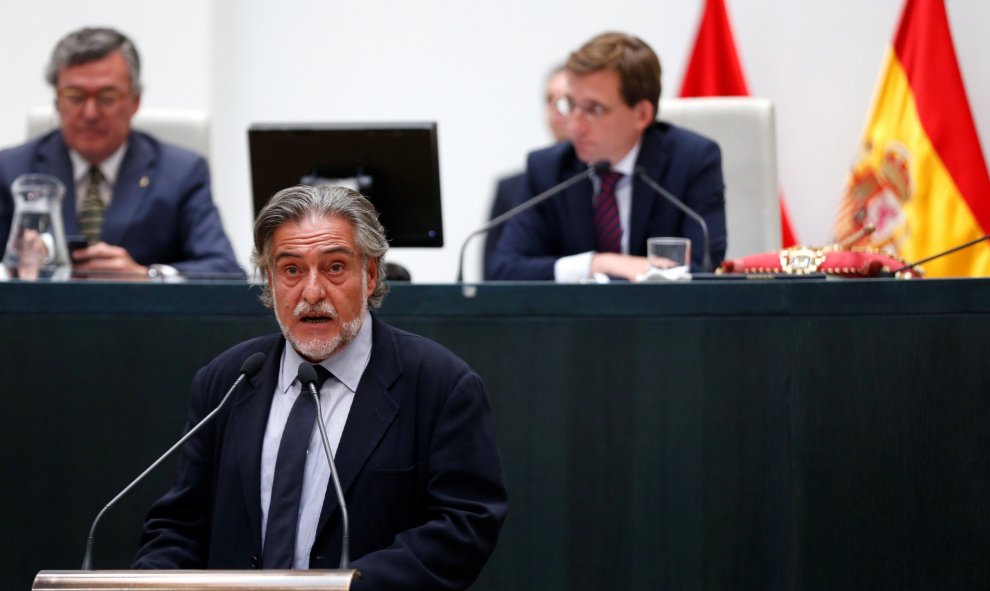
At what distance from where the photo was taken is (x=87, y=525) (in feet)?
10.1

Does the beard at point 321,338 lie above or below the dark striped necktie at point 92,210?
below

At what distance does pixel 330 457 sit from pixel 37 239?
68.2 inches

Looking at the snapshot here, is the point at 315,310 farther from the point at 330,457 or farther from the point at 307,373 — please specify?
the point at 330,457

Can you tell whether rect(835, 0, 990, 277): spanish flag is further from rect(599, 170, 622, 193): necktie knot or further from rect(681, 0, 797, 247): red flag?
rect(599, 170, 622, 193): necktie knot

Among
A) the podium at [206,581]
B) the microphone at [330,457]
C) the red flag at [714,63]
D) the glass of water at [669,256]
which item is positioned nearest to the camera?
the podium at [206,581]

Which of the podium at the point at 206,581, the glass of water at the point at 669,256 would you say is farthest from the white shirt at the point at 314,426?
the glass of water at the point at 669,256

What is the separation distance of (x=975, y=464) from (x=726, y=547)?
1.77 feet

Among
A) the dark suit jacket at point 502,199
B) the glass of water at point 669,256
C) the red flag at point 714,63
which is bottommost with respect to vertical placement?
the glass of water at point 669,256

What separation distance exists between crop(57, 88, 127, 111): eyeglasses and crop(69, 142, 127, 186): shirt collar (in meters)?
0.14

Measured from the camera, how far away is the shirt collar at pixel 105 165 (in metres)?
4.18

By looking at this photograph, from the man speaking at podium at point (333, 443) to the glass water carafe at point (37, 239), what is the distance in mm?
1293

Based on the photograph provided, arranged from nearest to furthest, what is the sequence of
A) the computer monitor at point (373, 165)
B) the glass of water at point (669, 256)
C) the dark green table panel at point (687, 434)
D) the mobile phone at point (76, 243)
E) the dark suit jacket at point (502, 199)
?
the dark green table panel at point (687, 434) < the glass of water at point (669, 256) < the computer monitor at point (373, 165) < the mobile phone at point (76, 243) < the dark suit jacket at point (502, 199)

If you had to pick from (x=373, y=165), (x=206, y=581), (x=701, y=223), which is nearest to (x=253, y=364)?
(x=206, y=581)

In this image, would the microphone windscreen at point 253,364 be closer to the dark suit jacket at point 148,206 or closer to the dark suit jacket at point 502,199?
the dark suit jacket at point 148,206
